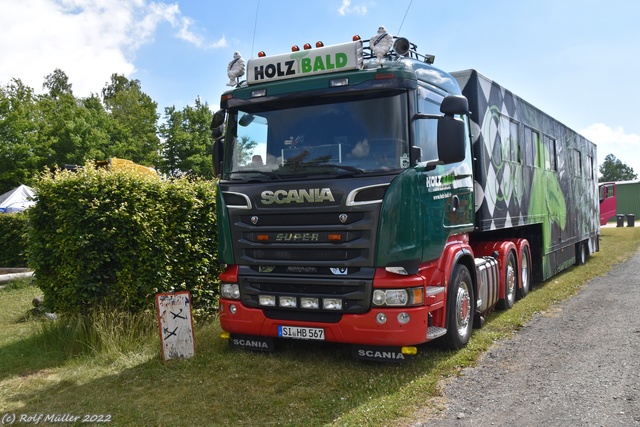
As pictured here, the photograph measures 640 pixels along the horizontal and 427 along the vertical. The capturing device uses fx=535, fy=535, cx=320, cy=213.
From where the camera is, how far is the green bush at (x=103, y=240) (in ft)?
22.3

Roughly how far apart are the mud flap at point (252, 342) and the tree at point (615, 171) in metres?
117

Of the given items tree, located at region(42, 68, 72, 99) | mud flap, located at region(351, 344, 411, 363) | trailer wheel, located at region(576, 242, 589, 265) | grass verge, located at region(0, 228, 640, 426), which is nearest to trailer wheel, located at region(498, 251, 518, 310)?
grass verge, located at region(0, 228, 640, 426)

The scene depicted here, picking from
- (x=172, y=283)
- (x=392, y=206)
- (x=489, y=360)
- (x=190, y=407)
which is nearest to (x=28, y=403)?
(x=190, y=407)

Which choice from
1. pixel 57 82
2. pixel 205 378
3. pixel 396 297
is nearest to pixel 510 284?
pixel 396 297

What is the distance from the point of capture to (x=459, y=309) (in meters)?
6.14

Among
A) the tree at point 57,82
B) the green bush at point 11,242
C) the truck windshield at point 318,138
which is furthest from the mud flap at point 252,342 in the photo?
the tree at point 57,82

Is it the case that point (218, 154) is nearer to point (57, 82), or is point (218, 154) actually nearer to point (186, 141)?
point (186, 141)

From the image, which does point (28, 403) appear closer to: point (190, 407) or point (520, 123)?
point (190, 407)

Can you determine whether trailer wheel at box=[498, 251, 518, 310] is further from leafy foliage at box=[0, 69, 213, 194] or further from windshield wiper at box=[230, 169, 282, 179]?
leafy foliage at box=[0, 69, 213, 194]

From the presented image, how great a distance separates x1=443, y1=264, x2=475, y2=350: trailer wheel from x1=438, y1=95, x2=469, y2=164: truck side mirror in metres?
1.39

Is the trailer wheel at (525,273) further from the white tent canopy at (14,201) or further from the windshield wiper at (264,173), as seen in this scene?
the white tent canopy at (14,201)

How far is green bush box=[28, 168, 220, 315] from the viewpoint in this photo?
267 inches

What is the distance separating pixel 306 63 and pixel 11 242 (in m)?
13.6

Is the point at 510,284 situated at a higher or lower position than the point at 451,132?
lower
